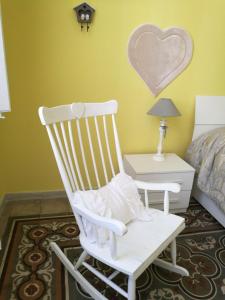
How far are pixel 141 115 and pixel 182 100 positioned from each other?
1.42 feet

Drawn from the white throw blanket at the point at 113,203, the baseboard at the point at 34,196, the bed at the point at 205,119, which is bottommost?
the baseboard at the point at 34,196

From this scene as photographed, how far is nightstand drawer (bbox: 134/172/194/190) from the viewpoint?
2055 mm

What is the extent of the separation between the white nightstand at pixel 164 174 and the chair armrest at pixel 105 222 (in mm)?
885

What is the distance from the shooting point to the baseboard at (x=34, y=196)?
7.79 feet

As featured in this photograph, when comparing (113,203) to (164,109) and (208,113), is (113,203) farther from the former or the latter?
(208,113)

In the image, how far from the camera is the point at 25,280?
4.99ft

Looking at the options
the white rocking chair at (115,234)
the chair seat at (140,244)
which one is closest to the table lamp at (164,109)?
the white rocking chair at (115,234)

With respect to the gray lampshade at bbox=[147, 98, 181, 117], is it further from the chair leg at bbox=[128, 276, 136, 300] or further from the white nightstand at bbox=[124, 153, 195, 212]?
the chair leg at bbox=[128, 276, 136, 300]

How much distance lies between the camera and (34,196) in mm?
2436

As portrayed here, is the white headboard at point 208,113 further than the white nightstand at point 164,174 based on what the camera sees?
Yes

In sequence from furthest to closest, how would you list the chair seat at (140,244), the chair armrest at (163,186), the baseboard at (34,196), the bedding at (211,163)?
the baseboard at (34,196) < the bedding at (211,163) < the chair armrest at (163,186) < the chair seat at (140,244)

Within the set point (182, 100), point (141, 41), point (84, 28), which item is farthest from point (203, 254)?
point (84, 28)

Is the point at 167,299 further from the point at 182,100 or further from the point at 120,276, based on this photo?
the point at 182,100

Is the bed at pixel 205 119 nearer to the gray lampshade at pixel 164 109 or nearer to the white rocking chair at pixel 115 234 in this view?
the gray lampshade at pixel 164 109
